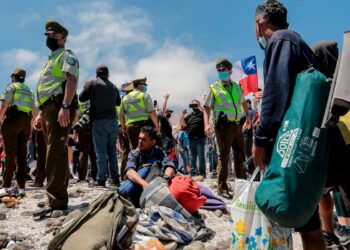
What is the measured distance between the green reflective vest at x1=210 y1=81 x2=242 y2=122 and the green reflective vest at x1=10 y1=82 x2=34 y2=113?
3.52 metres

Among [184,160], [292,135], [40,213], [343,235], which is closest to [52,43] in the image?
[40,213]

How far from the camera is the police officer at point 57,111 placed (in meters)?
4.71

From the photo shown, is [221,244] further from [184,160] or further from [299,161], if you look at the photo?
[184,160]

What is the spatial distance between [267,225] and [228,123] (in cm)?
367

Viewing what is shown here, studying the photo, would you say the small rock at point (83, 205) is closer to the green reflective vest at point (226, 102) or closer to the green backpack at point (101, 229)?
the green backpack at point (101, 229)

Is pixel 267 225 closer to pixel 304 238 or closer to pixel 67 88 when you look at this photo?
pixel 304 238

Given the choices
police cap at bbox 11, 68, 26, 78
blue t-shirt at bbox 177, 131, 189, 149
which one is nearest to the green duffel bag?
police cap at bbox 11, 68, 26, 78

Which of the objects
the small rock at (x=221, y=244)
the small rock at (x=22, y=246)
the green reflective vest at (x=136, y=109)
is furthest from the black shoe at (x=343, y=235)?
the green reflective vest at (x=136, y=109)

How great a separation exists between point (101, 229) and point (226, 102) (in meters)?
3.64

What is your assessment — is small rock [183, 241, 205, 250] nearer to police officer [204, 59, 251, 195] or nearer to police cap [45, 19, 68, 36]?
police officer [204, 59, 251, 195]

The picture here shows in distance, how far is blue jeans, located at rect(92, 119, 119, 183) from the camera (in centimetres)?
702

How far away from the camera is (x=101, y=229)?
355 cm

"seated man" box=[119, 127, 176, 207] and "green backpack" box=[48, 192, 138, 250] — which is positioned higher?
"seated man" box=[119, 127, 176, 207]

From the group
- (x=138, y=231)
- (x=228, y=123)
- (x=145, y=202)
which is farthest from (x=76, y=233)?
(x=228, y=123)
